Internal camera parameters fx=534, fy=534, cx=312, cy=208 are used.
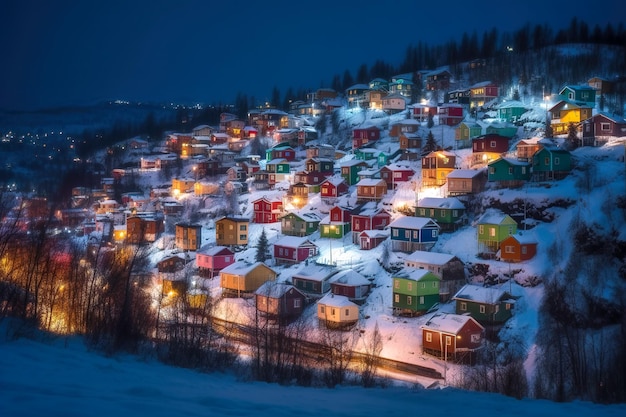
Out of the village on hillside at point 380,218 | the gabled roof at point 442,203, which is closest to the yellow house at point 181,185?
the village on hillside at point 380,218

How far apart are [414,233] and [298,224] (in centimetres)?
897

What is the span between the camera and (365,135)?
146 feet

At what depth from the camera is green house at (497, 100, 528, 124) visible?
129 feet

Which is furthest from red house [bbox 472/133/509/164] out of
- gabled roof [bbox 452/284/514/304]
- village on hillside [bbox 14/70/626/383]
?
gabled roof [bbox 452/284/514/304]

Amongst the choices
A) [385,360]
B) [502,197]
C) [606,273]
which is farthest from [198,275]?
Answer: [606,273]

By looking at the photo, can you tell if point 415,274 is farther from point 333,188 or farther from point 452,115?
point 452,115

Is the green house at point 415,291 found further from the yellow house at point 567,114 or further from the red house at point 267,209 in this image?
the yellow house at point 567,114

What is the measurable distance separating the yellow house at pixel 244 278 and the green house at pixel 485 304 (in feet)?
33.2

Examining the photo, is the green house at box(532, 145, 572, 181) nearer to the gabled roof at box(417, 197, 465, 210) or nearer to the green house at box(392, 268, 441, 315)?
the gabled roof at box(417, 197, 465, 210)

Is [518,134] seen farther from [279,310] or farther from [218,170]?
[218,170]

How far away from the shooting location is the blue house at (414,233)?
26.5m

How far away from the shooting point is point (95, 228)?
134 ft

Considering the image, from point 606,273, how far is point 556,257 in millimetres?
2136

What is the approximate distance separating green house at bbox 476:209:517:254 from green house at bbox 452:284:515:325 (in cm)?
366
